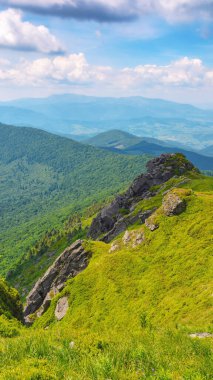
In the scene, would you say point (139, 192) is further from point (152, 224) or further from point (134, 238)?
point (152, 224)

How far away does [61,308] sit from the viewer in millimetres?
94125

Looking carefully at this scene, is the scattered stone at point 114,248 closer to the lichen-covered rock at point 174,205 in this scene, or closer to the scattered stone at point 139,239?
the scattered stone at point 139,239

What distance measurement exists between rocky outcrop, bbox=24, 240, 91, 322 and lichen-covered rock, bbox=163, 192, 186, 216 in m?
31.7

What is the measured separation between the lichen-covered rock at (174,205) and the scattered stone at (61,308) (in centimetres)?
3733

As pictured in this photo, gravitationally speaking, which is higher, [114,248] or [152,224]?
[152,224]

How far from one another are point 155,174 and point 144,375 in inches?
6431

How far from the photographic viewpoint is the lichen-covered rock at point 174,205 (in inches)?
3723

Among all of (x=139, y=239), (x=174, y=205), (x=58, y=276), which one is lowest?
(x=58, y=276)

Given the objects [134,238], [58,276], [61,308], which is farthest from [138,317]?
[58,276]

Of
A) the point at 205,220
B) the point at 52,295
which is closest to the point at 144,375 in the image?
the point at 205,220

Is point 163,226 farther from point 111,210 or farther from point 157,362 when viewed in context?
point 111,210

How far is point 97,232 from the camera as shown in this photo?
177500mm

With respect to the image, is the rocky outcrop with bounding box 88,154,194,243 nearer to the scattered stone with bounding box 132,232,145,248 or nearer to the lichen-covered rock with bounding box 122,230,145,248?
the lichen-covered rock with bounding box 122,230,145,248

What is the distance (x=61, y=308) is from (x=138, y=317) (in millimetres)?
31107
